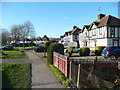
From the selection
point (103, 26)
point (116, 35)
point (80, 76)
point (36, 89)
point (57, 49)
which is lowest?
point (36, 89)

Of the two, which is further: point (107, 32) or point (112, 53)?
point (107, 32)

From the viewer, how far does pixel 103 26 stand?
23.9m

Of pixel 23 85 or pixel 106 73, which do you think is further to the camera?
pixel 106 73

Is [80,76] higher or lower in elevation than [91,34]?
lower

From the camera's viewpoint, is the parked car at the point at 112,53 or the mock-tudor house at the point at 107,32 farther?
the mock-tudor house at the point at 107,32

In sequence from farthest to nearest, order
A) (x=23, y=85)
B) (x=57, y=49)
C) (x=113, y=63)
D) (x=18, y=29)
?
(x=18, y=29) → (x=57, y=49) → (x=113, y=63) → (x=23, y=85)

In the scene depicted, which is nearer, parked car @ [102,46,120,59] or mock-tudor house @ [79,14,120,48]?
parked car @ [102,46,120,59]

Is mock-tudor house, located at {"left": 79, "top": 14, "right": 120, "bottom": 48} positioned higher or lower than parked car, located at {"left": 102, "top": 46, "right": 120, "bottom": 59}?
higher

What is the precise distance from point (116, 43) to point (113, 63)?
17970mm

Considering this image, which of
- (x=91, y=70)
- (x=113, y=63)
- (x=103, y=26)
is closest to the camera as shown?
(x=91, y=70)

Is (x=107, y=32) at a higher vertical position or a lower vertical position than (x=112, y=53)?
higher

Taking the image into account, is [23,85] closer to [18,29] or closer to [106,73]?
[106,73]

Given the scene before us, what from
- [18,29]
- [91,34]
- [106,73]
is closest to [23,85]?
[106,73]

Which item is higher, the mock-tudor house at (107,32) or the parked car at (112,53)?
the mock-tudor house at (107,32)
